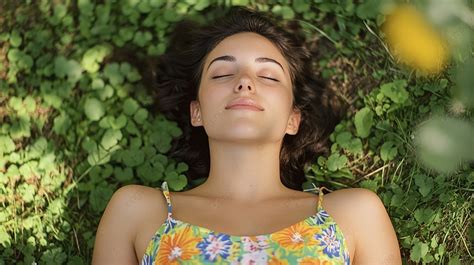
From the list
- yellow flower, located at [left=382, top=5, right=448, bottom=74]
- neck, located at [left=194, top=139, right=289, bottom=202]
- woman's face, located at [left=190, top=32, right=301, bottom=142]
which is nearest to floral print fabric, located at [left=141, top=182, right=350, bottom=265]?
neck, located at [left=194, top=139, right=289, bottom=202]

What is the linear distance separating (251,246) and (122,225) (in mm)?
544

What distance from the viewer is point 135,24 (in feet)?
13.8

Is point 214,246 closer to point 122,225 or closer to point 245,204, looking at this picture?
point 245,204

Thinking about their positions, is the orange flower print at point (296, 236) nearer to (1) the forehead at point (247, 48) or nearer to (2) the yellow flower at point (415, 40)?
(1) the forehead at point (247, 48)

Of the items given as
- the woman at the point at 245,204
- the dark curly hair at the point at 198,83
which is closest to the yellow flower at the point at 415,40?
the dark curly hair at the point at 198,83

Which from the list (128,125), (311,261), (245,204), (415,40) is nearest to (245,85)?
(245,204)

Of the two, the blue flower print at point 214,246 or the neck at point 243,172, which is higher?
the neck at point 243,172

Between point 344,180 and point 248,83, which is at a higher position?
point 248,83

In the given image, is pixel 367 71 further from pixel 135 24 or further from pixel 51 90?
pixel 51 90

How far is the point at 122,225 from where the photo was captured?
11.2 ft

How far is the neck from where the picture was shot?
11.4ft

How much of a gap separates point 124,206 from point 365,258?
97cm

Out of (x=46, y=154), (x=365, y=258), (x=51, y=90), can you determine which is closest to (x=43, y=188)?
(x=46, y=154)

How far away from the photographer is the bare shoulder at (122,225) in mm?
3391
